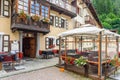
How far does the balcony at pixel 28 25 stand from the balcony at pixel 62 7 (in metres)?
2.96

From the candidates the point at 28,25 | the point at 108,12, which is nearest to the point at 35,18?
the point at 28,25

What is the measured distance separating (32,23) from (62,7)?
5878 millimetres

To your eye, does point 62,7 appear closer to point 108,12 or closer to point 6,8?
point 6,8

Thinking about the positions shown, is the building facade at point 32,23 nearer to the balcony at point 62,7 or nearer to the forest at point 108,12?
the balcony at point 62,7

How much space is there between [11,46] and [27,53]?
12.9 feet

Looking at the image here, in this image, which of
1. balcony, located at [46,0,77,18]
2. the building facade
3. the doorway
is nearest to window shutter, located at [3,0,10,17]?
the building facade

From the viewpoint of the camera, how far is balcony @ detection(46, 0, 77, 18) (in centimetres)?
1588

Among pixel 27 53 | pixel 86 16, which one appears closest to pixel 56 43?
pixel 27 53

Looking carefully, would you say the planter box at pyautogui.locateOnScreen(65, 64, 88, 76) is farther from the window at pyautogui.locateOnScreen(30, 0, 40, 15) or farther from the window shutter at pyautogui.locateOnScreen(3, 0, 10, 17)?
the window shutter at pyautogui.locateOnScreen(3, 0, 10, 17)

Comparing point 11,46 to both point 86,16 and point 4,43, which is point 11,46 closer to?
point 4,43

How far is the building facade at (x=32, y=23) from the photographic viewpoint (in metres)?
11.5

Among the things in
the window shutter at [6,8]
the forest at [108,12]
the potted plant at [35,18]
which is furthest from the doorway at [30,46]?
the forest at [108,12]

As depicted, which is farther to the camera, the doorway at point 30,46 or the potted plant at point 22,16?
the doorway at point 30,46

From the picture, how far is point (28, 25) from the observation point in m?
12.1
